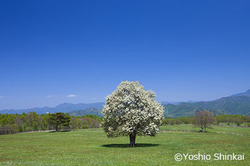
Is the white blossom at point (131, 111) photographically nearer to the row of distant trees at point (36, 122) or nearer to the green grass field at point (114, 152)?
the green grass field at point (114, 152)

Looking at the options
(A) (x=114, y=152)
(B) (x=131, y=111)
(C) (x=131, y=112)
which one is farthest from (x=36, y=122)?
(A) (x=114, y=152)

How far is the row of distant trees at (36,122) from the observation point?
398ft

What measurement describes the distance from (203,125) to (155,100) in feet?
254

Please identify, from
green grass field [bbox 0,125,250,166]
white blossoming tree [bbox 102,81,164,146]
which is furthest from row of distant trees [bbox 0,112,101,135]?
white blossoming tree [bbox 102,81,164,146]

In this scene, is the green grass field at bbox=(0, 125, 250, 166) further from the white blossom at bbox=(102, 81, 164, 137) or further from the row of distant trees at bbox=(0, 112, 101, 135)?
the row of distant trees at bbox=(0, 112, 101, 135)

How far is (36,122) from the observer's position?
488 feet

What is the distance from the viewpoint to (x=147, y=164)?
70.7 ft

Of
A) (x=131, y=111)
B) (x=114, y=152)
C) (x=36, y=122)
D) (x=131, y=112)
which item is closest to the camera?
(x=114, y=152)

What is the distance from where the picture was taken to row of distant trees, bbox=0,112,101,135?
12118 cm

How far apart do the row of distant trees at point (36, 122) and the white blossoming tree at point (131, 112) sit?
3582 inches

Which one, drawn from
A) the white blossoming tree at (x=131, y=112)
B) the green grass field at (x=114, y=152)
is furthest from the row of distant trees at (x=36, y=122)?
the white blossoming tree at (x=131, y=112)

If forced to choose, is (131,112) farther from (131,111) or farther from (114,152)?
(114,152)

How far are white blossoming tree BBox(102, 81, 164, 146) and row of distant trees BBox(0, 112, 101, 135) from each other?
91.0 m

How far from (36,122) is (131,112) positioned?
131 meters
